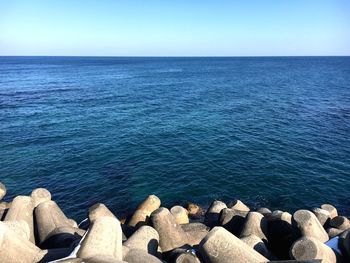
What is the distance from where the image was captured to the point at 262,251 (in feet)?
47.3

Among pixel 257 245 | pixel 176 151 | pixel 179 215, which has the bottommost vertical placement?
pixel 176 151

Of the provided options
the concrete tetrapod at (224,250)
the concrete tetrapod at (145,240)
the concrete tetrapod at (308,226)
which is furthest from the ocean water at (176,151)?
the concrete tetrapod at (224,250)

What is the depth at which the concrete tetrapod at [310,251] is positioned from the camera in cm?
1270

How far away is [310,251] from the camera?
41.8 feet

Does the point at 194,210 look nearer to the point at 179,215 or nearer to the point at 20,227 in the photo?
the point at 179,215

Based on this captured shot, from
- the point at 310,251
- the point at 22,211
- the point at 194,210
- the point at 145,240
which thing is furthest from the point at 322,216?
the point at 22,211

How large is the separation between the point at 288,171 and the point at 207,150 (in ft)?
31.4

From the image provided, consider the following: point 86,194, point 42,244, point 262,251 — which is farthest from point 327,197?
point 42,244

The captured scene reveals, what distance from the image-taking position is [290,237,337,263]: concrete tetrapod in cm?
1270

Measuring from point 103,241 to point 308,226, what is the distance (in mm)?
9771

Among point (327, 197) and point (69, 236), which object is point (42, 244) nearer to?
point (69, 236)

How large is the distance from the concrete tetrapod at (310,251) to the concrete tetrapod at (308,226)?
7.08 ft

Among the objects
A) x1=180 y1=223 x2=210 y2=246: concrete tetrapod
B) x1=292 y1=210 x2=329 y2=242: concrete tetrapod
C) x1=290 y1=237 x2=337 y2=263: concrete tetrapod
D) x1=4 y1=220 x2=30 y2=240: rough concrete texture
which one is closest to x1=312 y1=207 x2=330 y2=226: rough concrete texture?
x1=292 y1=210 x2=329 y2=242: concrete tetrapod

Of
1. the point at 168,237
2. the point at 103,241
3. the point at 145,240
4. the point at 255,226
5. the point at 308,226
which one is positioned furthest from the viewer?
the point at 255,226
